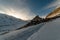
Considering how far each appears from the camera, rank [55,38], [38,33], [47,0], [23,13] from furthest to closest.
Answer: [23,13], [47,0], [38,33], [55,38]

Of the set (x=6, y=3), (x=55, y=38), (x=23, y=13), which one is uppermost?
(x=6, y=3)

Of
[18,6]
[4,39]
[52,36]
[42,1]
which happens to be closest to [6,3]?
[18,6]

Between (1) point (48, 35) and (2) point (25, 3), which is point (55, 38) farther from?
(2) point (25, 3)

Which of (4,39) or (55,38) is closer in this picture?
(55,38)

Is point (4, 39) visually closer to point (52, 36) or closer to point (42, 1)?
point (52, 36)

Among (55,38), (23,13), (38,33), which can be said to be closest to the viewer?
(55,38)

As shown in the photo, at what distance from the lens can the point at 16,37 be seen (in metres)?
1.01

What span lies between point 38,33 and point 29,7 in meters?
1.47

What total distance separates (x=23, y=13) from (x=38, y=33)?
1512mm

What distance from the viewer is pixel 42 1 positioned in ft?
7.55

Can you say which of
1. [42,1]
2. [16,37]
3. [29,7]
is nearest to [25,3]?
[29,7]

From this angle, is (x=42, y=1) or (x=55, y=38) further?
(x=42, y=1)

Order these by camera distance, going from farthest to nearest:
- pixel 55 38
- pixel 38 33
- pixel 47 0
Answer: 1. pixel 47 0
2. pixel 38 33
3. pixel 55 38

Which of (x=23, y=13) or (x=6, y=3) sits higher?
(x=6, y=3)
